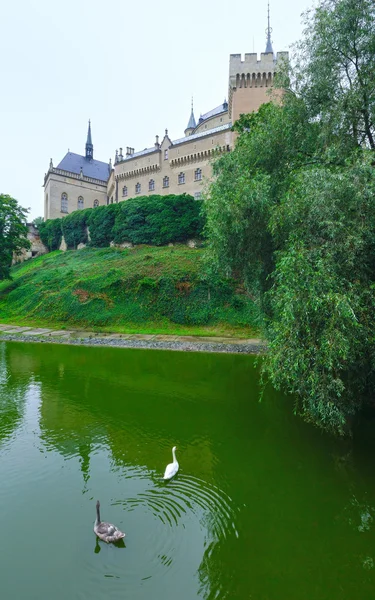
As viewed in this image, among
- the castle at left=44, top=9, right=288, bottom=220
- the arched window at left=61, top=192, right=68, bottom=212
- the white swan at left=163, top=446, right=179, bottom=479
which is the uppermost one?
the castle at left=44, top=9, right=288, bottom=220

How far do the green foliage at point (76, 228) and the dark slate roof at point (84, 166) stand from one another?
1516cm

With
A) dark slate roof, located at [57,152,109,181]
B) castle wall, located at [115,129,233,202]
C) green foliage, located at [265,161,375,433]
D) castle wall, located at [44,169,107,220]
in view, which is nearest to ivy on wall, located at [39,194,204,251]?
castle wall, located at [115,129,233,202]

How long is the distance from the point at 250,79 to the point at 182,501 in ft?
116

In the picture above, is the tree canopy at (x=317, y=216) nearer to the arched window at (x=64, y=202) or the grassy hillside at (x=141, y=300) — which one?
the grassy hillside at (x=141, y=300)

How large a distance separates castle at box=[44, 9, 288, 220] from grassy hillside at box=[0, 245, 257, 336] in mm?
7236

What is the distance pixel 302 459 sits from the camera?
7332 mm

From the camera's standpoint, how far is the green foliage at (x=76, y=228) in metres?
44.4

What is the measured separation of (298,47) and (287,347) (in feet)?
30.2

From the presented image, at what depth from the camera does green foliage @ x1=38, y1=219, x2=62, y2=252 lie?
157 feet

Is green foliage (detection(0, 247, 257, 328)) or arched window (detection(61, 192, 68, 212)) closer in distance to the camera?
green foliage (detection(0, 247, 257, 328))

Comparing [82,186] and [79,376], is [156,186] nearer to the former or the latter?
[82,186]

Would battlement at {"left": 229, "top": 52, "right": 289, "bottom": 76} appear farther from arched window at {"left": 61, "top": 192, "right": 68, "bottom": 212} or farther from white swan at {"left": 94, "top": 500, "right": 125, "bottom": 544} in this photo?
white swan at {"left": 94, "top": 500, "right": 125, "bottom": 544}

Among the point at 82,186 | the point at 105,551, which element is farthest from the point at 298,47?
the point at 82,186

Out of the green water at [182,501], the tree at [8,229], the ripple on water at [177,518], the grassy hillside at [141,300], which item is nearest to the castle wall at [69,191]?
the tree at [8,229]
